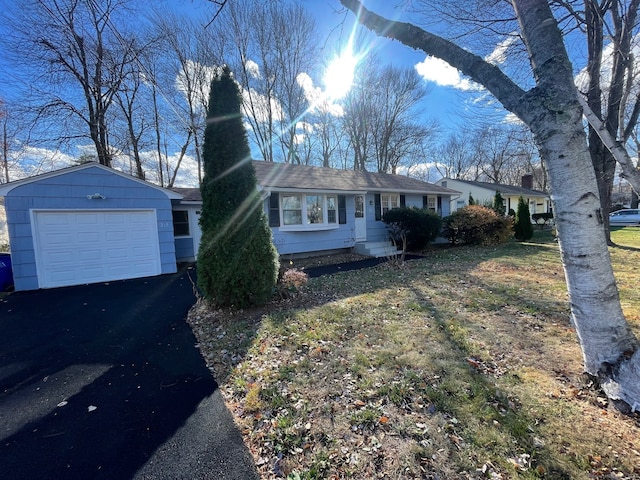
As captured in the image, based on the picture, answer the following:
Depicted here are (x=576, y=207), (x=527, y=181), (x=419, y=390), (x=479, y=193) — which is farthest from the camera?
(x=527, y=181)

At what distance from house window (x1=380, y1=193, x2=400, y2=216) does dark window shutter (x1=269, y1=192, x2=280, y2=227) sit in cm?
551

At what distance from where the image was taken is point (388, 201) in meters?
13.8

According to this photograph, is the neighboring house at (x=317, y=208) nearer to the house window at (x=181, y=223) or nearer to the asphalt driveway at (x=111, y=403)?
→ the house window at (x=181, y=223)

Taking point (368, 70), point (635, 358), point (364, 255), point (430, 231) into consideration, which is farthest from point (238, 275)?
point (368, 70)

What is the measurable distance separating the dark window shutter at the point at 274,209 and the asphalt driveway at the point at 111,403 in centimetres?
546

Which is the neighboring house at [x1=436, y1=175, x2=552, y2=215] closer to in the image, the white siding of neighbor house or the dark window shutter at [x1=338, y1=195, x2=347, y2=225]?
the white siding of neighbor house

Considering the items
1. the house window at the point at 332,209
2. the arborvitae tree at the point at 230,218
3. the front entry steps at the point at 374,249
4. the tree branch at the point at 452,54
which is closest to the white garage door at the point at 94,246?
the arborvitae tree at the point at 230,218

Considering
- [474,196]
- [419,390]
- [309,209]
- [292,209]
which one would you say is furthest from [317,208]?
[474,196]

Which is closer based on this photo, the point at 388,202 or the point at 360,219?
the point at 360,219

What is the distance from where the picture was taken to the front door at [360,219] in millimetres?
12859

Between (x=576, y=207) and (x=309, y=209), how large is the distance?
9.39m

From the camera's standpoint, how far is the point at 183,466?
2051mm

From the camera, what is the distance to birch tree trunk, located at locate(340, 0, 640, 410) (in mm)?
2191

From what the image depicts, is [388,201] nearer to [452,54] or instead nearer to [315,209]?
[315,209]
